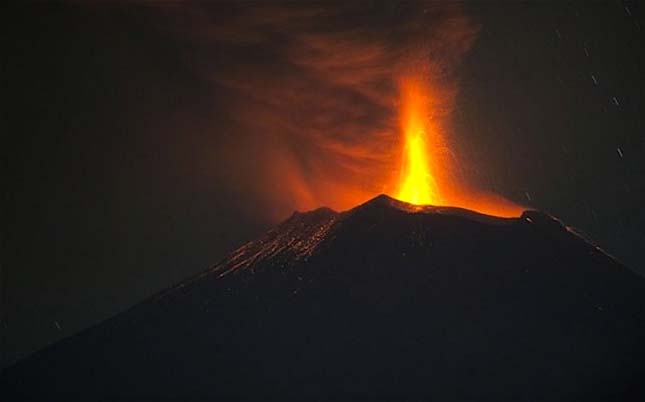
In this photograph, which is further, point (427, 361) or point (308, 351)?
point (308, 351)

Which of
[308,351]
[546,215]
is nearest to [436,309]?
[308,351]

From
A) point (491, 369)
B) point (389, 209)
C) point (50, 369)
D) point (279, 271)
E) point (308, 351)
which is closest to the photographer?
point (491, 369)

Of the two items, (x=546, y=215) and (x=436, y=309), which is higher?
(x=546, y=215)

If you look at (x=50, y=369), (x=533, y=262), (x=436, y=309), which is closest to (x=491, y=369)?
(x=436, y=309)

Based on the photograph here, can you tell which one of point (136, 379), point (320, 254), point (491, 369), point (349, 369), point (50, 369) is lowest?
point (491, 369)

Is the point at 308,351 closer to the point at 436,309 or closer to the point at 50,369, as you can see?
the point at 436,309

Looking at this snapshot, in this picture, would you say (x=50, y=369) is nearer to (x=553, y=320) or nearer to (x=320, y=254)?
(x=320, y=254)

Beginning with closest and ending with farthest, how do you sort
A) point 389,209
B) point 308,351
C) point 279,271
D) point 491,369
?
point 491,369
point 308,351
point 279,271
point 389,209
